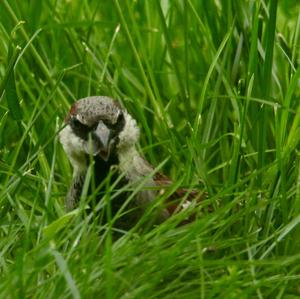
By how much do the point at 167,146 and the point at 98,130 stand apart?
0.96ft

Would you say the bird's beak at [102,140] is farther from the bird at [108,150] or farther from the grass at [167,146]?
the grass at [167,146]

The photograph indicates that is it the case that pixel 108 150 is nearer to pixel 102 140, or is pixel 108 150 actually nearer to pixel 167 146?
pixel 102 140

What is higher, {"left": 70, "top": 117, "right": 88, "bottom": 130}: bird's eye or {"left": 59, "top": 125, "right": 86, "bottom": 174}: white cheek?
{"left": 70, "top": 117, "right": 88, "bottom": 130}: bird's eye

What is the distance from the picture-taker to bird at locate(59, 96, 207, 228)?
3.20 m

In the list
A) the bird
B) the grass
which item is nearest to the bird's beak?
the bird

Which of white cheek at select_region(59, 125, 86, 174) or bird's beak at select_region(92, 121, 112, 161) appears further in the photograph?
white cheek at select_region(59, 125, 86, 174)

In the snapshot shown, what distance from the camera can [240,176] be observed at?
3.18 m

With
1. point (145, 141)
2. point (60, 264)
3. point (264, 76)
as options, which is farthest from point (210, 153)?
point (60, 264)

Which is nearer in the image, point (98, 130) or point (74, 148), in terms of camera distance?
point (98, 130)

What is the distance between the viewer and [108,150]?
317cm

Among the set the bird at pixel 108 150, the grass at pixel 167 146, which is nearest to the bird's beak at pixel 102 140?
the bird at pixel 108 150

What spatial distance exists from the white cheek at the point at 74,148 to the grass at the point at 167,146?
0.04m

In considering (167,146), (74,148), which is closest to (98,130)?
(74,148)

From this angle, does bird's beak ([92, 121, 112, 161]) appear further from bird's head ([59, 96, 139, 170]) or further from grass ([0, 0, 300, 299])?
grass ([0, 0, 300, 299])
